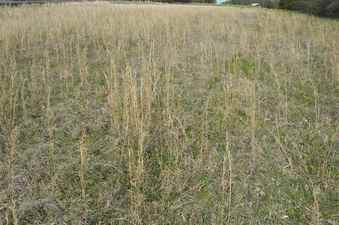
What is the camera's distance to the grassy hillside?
323 cm

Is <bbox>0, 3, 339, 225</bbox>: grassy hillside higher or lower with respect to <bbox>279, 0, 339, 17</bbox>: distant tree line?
lower

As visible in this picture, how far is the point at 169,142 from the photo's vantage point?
4.14 metres

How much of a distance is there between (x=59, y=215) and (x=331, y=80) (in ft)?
16.4

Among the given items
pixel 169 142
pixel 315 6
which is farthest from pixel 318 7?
pixel 169 142

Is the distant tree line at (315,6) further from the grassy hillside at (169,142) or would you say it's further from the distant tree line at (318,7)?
the grassy hillside at (169,142)

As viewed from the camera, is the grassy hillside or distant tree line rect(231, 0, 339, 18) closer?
the grassy hillside

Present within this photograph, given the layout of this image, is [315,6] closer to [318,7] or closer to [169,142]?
[318,7]

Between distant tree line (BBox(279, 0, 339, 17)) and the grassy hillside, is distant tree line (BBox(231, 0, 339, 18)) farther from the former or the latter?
the grassy hillside

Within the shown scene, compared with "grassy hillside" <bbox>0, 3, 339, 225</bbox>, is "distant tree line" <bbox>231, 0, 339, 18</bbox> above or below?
above

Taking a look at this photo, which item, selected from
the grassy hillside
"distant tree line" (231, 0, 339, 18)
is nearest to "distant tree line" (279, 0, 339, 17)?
"distant tree line" (231, 0, 339, 18)

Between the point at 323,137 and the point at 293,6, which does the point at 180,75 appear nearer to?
the point at 323,137

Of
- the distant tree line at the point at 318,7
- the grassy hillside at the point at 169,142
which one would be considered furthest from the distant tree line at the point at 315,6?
the grassy hillside at the point at 169,142

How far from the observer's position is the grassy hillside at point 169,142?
10.6 ft

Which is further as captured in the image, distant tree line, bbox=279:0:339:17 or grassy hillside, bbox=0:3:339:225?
distant tree line, bbox=279:0:339:17
